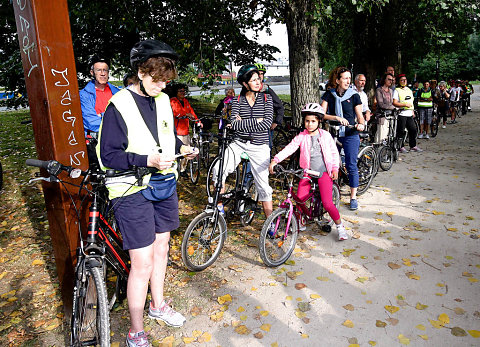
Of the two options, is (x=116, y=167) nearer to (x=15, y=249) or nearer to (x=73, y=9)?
(x=15, y=249)

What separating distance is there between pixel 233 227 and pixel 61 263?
103 inches

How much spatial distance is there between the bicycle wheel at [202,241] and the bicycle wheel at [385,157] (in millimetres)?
4986

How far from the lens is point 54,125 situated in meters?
2.79

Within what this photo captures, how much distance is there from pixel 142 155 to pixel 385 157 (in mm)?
6842

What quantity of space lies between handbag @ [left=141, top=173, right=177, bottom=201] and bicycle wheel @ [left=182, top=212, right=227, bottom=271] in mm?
1122

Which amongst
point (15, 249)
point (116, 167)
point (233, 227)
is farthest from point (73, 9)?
point (116, 167)

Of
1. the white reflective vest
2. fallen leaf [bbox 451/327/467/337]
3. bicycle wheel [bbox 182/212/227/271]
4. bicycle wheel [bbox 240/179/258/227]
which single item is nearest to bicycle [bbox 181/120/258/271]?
bicycle wheel [bbox 182/212/227/271]

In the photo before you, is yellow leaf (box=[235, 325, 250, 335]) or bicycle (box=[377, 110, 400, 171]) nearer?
yellow leaf (box=[235, 325, 250, 335])

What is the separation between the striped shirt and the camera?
4.68 m

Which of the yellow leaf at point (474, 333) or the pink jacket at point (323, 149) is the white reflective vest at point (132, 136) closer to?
the pink jacket at point (323, 149)

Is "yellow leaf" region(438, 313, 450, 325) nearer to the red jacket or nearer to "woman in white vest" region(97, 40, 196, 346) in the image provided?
"woman in white vest" region(97, 40, 196, 346)

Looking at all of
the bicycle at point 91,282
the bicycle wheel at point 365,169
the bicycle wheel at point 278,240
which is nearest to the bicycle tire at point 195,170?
the bicycle wheel at point 365,169

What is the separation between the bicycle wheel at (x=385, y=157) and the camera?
26.5 feet

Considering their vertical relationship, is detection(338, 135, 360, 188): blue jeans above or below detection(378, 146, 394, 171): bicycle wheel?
above
